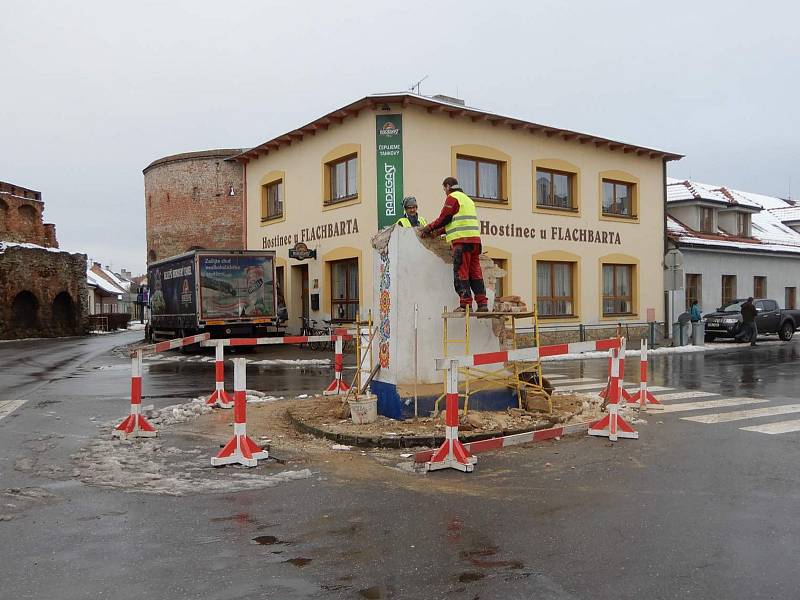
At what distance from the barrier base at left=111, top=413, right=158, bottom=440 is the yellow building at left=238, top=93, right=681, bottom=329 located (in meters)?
11.9

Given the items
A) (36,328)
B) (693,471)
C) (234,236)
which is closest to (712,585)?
(693,471)

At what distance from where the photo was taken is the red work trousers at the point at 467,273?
860 centimetres

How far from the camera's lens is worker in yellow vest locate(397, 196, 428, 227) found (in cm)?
891

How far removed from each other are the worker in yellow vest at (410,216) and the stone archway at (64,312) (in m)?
37.1

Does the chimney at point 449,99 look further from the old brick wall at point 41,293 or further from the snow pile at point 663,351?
the old brick wall at point 41,293

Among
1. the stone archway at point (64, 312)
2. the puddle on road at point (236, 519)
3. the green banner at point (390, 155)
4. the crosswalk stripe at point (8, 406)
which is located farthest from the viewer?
the stone archway at point (64, 312)

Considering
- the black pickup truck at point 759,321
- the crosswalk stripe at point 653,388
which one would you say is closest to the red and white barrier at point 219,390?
the crosswalk stripe at point 653,388

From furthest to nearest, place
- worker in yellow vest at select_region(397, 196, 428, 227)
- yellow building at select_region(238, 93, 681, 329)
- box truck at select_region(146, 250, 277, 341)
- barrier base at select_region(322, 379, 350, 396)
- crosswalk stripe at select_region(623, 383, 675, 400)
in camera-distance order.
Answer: box truck at select_region(146, 250, 277, 341), yellow building at select_region(238, 93, 681, 329), crosswalk stripe at select_region(623, 383, 675, 400), barrier base at select_region(322, 379, 350, 396), worker in yellow vest at select_region(397, 196, 428, 227)

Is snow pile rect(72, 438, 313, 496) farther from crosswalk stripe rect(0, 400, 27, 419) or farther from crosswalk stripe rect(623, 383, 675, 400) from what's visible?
crosswalk stripe rect(623, 383, 675, 400)

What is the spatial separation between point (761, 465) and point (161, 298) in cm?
2085

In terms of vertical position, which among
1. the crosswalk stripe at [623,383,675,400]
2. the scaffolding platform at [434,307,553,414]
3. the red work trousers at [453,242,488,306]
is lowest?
the crosswalk stripe at [623,383,675,400]

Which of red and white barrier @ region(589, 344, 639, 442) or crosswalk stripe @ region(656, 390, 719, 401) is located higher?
red and white barrier @ region(589, 344, 639, 442)

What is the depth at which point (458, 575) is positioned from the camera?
399cm

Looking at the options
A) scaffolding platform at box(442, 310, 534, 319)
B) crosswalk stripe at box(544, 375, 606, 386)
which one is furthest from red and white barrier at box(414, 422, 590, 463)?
crosswalk stripe at box(544, 375, 606, 386)
